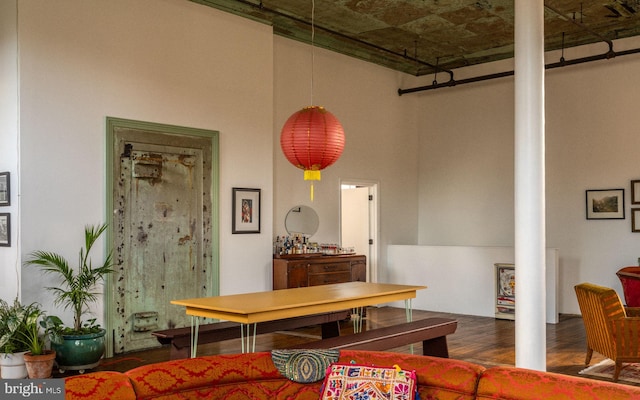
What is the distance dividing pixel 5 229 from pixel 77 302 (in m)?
1.03

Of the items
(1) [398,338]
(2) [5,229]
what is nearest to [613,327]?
(1) [398,338]

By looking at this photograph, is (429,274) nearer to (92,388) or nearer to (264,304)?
(264,304)

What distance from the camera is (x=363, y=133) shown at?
35.0 ft

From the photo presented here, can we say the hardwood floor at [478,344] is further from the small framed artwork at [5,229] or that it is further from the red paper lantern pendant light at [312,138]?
the red paper lantern pendant light at [312,138]

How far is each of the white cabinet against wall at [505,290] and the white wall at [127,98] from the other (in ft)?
11.5

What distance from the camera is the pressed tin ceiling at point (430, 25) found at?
8.43 m

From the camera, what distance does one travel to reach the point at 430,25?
9.38 metres

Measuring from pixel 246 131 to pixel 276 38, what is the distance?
163 centimetres

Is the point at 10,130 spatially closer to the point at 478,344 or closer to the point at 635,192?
the point at 478,344

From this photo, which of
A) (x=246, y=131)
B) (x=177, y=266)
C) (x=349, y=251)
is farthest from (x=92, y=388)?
(x=349, y=251)

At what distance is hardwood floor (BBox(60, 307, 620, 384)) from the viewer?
6656 mm

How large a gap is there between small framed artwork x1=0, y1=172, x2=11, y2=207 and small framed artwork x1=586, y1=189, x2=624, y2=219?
25.3 feet

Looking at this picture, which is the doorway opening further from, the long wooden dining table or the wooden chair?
the wooden chair
